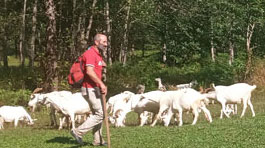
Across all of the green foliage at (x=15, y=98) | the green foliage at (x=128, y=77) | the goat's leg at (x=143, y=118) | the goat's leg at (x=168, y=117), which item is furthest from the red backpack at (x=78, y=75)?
the green foliage at (x=128, y=77)

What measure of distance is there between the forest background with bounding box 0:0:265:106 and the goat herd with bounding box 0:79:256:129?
506cm

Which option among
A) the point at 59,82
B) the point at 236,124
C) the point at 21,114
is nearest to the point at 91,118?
the point at 236,124

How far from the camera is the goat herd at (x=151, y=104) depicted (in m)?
13.9

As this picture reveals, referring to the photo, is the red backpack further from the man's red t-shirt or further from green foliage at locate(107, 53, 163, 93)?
green foliage at locate(107, 53, 163, 93)

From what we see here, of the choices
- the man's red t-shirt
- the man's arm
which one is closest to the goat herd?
the man's red t-shirt

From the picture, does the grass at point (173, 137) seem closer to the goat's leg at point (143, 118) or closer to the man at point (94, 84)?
the man at point (94, 84)

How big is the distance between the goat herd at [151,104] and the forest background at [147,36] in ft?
16.6

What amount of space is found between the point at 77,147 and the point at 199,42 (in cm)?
2671

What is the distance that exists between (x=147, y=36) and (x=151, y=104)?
29525 mm

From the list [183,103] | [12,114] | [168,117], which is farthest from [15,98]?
[183,103]

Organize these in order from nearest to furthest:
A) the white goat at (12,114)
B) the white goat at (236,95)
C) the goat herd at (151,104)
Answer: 1. the goat herd at (151,104)
2. the white goat at (236,95)
3. the white goat at (12,114)

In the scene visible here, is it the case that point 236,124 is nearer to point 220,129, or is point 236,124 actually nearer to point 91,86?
point 220,129

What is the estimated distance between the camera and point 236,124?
1224cm

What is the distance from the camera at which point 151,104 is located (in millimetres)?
15102
